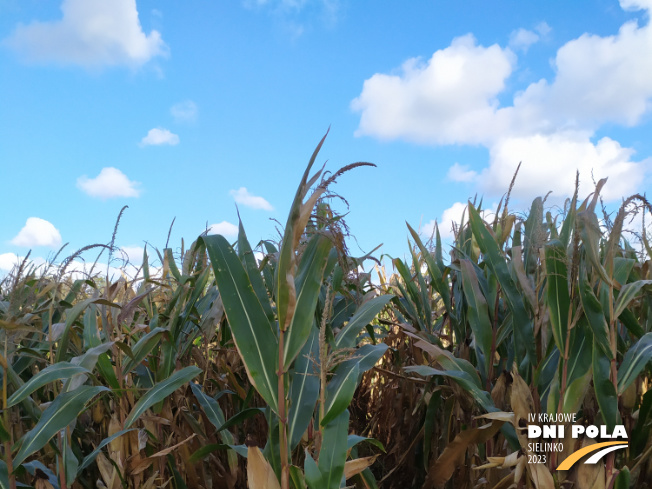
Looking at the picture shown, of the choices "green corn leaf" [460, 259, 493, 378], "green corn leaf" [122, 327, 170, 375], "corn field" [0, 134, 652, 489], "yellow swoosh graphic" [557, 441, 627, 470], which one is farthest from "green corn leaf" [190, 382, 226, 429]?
"yellow swoosh graphic" [557, 441, 627, 470]

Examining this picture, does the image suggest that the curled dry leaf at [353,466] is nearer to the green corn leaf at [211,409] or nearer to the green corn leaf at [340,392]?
the green corn leaf at [340,392]

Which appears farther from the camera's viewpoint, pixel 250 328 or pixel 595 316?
pixel 595 316

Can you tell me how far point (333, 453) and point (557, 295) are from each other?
76 cm

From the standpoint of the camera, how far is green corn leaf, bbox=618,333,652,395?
1411mm

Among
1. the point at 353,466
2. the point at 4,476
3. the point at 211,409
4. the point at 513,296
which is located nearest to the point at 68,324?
the point at 4,476

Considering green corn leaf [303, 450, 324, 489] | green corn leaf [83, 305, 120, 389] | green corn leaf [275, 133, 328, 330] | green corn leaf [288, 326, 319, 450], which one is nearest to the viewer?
green corn leaf [275, 133, 328, 330]

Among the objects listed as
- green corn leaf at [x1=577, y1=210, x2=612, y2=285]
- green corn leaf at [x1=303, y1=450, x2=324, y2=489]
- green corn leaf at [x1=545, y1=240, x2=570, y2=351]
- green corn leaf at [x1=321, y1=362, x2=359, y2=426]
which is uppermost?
green corn leaf at [x1=577, y1=210, x2=612, y2=285]

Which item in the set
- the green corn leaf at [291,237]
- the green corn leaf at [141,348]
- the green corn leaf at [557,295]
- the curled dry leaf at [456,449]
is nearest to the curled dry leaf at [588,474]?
the curled dry leaf at [456,449]

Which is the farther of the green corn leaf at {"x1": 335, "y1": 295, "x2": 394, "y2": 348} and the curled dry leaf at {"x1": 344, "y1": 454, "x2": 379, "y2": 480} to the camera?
the green corn leaf at {"x1": 335, "y1": 295, "x2": 394, "y2": 348}

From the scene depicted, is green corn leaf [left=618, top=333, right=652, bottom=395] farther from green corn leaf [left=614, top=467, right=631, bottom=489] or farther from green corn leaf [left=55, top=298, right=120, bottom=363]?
green corn leaf [left=55, top=298, right=120, bottom=363]

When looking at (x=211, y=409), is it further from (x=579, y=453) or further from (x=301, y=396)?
(x=579, y=453)

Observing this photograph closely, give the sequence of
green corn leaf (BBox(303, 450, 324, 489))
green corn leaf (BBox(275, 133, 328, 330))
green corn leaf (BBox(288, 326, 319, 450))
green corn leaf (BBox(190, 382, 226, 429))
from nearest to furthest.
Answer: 1. green corn leaf (BBox(275, 133, 328, 330))
2. green corn leaf (BBox(303, 450, 324, 489))
3. green corn leaf (BBox(288, 326, 319, 450))
4. green corn leaf (BBox(190, 382, 226, 429))

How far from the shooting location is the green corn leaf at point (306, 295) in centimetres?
114

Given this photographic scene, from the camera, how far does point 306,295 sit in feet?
3.86
